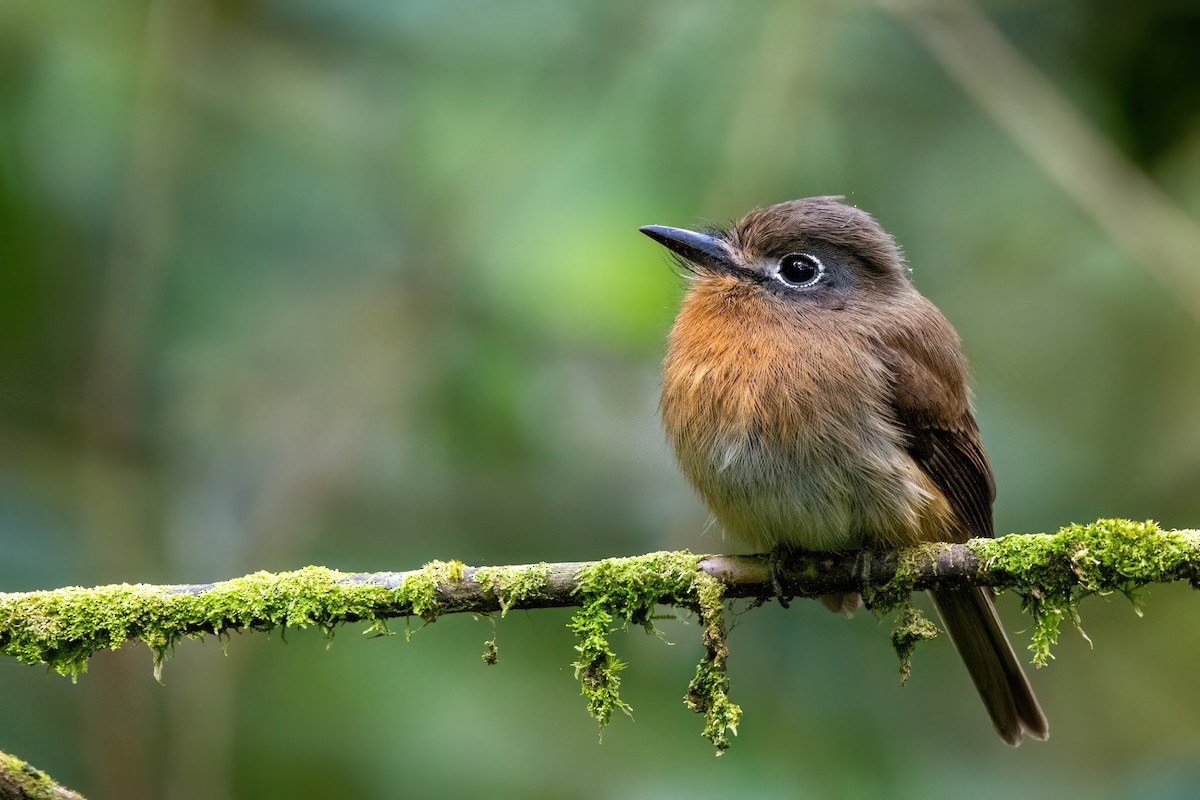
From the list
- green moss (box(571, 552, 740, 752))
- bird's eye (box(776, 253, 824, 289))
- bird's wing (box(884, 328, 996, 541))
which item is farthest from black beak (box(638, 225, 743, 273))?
green moss (box(571, 552, 740, 752))

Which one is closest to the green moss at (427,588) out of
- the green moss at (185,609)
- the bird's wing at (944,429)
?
the green moss at (185,609)

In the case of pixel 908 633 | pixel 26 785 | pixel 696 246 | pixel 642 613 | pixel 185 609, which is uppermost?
pixel 696 246

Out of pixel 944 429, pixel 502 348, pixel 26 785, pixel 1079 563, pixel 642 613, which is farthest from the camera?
pixel 502 348

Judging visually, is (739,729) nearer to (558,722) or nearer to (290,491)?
(558,722)

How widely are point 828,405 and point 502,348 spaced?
3.86 ft

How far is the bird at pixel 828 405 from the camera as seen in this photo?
3293 mm

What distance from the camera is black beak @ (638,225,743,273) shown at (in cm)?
378

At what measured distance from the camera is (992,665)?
3.74 meters

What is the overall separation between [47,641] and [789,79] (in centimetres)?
298

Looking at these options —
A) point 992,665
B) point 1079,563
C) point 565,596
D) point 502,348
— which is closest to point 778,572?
point 565,596

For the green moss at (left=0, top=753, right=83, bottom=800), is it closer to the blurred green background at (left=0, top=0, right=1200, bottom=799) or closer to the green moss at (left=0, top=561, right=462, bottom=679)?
the green moss at (left=0, top=561, right=462, bottom=679)

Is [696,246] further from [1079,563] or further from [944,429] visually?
[1079,563]

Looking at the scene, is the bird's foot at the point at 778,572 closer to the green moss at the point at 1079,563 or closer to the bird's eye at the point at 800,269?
the green moss at the point at 1079,563

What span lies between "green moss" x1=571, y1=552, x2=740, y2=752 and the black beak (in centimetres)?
109
